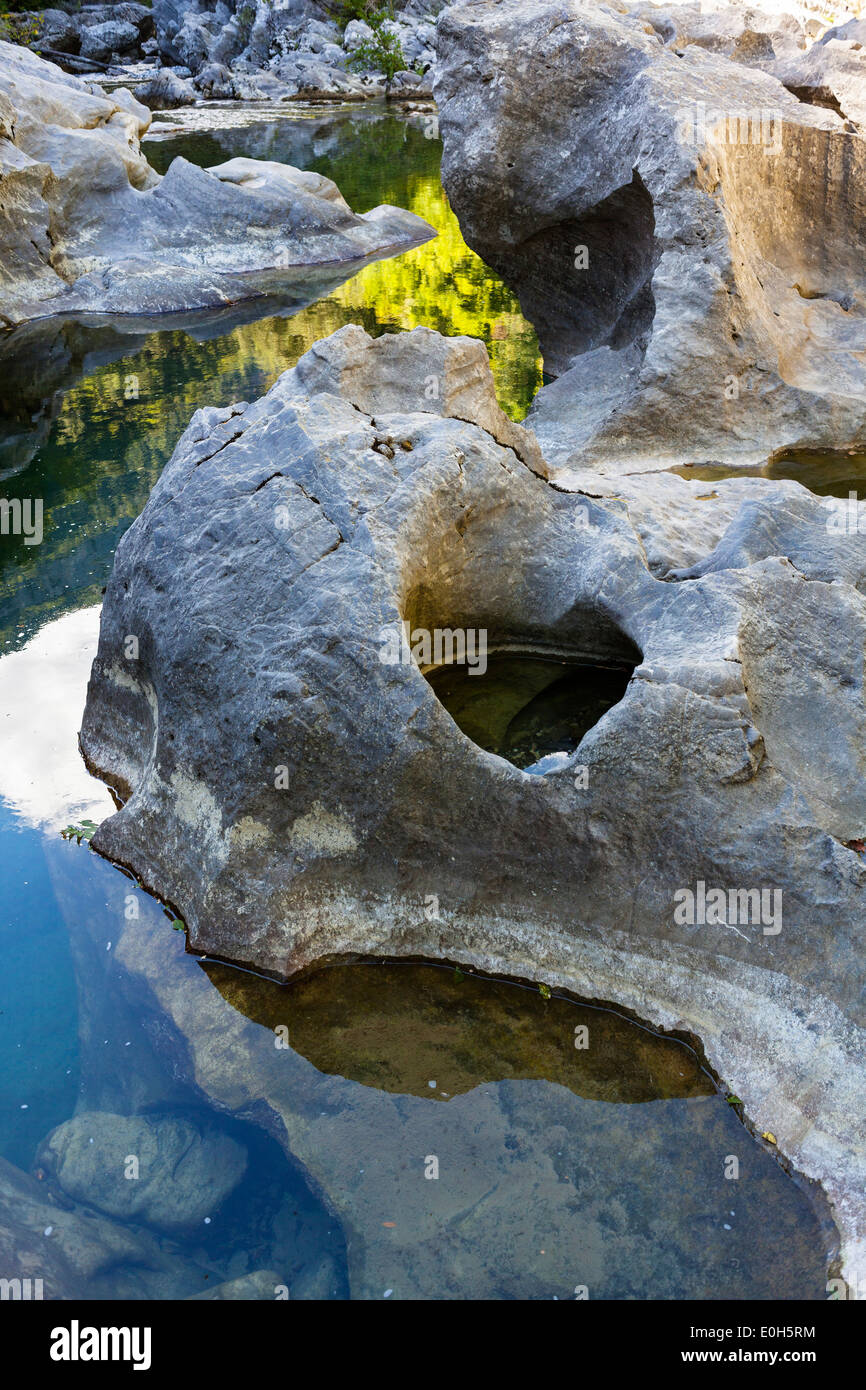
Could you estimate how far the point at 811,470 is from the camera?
9117 millimetres

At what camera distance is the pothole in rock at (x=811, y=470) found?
8.86m

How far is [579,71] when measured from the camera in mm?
9641

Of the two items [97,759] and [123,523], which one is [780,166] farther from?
[97,759]

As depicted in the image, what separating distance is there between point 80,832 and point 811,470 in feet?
21.1

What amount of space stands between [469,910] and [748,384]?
20.4ft

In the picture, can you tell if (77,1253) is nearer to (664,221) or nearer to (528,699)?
(528,699)

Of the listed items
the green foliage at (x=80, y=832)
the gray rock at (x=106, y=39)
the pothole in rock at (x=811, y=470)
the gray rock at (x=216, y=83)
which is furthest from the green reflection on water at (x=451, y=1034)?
the gray rock at (x=106, y=39)

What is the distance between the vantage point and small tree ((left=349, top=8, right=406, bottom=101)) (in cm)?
4072

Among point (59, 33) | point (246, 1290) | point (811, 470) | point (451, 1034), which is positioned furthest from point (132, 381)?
point (59, 33)

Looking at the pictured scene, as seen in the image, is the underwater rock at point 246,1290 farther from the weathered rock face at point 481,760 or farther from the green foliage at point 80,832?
the green foliage at point 80,832

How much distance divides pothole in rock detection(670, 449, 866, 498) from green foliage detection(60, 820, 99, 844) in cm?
535

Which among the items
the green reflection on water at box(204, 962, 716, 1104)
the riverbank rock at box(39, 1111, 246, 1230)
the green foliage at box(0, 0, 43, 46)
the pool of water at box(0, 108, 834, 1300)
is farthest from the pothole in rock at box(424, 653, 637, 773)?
the green foliage at box(0, 0, 43, 46)
